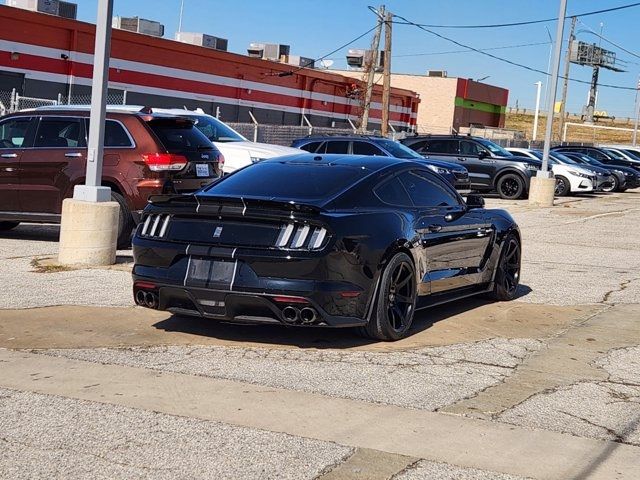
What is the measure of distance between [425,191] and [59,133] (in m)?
6.05

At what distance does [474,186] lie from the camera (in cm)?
2938

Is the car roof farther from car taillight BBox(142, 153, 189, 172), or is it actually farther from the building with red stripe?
the building with red stripe

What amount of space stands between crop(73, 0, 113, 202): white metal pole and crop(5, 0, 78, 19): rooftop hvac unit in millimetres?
20842

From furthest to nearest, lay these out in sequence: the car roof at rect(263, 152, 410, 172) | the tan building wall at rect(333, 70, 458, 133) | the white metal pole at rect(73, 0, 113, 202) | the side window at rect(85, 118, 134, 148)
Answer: the tan building wall at rect(333, 70, 458, 133), the side window at rect(85, 118, 134, 148), the white metal pole at rect(73, 0, 113, 202), the car roof at rect(263, 152, 410, 172)

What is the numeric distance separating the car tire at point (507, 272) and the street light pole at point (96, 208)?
13.6ft

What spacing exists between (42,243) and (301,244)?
23.3ft

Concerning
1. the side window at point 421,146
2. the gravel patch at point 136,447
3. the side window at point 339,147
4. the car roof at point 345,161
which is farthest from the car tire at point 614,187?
the gravel patch at point 136,447

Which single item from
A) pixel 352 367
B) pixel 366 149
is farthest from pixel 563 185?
pixel 352 367

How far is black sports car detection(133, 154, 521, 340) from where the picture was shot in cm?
725

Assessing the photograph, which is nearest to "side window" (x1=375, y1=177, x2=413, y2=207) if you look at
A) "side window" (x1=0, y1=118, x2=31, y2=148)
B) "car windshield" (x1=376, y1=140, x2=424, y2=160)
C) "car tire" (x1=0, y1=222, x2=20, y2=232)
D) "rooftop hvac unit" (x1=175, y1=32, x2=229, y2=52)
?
"side window" (x1=0, y1=118, x2=31, y2=148)

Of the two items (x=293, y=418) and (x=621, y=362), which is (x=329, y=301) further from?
(x=621, y=362)

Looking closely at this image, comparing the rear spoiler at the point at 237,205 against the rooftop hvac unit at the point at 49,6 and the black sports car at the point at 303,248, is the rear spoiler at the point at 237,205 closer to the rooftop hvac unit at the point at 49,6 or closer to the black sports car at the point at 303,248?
the black sports car at the point at 303,248

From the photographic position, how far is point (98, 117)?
11039mm

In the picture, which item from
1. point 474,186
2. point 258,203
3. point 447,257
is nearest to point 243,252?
point 258,203
